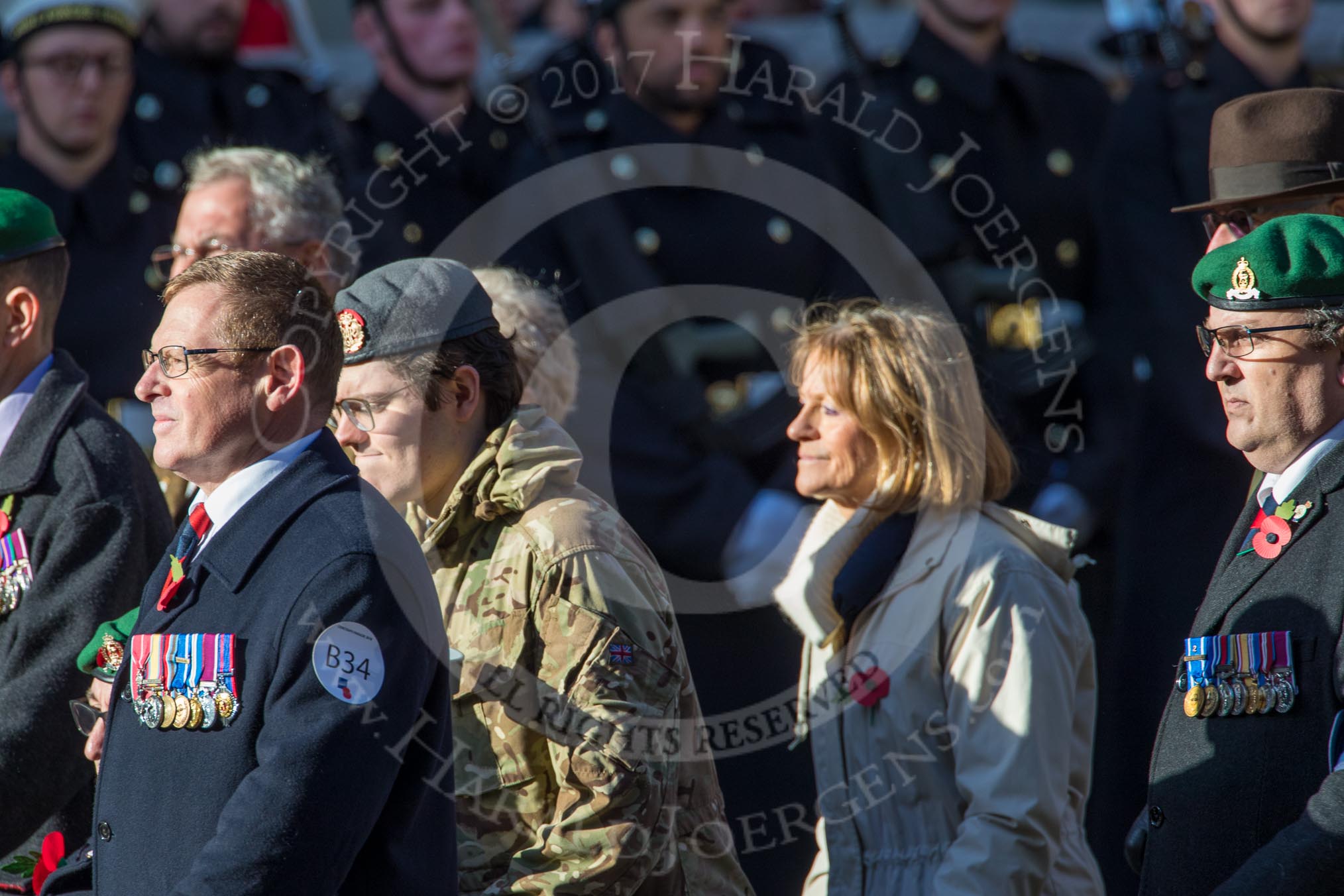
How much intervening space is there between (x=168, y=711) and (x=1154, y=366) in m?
3.20

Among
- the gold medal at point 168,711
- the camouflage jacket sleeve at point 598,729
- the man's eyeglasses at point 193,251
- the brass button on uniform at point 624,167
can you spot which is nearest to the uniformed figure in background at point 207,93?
the brass button on uniform at point 624,167

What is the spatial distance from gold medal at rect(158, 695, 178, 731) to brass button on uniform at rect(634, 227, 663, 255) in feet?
8.60

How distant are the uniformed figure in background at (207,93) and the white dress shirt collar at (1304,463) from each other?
136 inches

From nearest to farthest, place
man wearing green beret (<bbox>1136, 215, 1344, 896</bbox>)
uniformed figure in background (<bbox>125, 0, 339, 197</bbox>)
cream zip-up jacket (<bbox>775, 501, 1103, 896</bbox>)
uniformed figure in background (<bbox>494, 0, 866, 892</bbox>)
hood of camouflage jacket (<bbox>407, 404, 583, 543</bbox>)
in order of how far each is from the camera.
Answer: man wearing green beret (<bbox>1136, 215, 1344, 896</bbox>) → hood of camouflage jacket (<bbox>407, 404, 583, 543</bbox>) → cream zip-up jacket (<bbox>775, 501, 1103, 896</bbox>) → uniformed figure in background (<bbox>494, 0, 866, 892</bbox>) → uniformed figure in background (<bbox>125, 0, 339, 197</bbox>)

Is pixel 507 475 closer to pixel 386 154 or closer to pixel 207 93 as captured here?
pixel 386 154

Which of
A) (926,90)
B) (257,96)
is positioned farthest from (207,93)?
(926,90)

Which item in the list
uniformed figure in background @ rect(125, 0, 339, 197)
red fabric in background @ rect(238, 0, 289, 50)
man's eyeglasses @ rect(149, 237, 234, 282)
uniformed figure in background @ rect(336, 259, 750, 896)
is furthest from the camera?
red fabric in background @ rect(238, 0, 289, 50)

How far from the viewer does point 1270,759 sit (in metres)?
2.52

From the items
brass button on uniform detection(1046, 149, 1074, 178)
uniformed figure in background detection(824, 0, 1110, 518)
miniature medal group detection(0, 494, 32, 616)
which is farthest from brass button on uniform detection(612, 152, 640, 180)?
miniature medal group detection(0, 494, 32, 616)

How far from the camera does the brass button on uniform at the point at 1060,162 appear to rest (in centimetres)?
529

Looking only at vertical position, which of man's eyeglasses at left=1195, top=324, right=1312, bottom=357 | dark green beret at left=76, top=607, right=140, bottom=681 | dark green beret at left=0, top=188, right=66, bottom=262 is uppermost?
dark green beret at left=0, top=188, right=66, bottom=262

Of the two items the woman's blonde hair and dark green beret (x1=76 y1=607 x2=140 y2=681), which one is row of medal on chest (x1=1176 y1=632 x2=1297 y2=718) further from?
dark green beret (x1=76 y1=607 x2=140 y2=681)

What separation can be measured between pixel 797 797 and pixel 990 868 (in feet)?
4.72

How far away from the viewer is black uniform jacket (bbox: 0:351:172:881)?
10.1 feet
